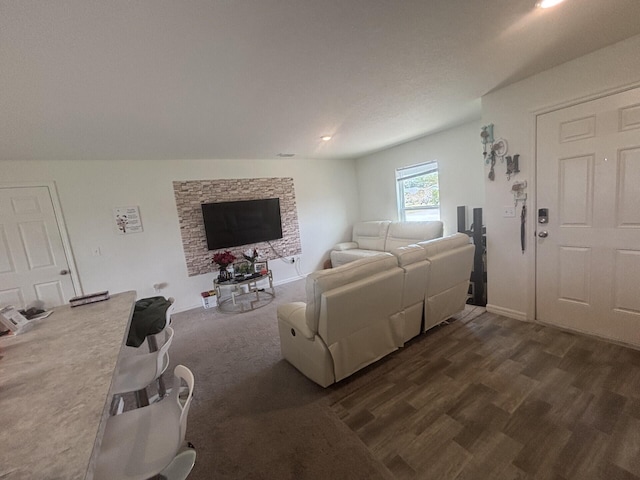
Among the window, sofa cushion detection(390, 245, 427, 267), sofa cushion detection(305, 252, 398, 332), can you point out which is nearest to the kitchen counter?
sofa cushion detection(305, 252, 398, 332)

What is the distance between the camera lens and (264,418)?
1808 millimetres

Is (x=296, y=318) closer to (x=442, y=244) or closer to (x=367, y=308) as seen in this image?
(x=367, y=308)

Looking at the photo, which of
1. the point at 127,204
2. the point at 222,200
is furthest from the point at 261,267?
the point at 127,204

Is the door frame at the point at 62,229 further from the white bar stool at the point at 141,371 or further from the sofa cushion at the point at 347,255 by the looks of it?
the sofa cushion at the point at 347,255

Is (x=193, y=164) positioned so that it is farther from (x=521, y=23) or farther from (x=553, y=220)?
(x=553, y=220)

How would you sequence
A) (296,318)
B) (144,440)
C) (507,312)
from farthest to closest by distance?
(507,312) → (296,318) → (144,440)

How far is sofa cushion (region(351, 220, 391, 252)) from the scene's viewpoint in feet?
16.8

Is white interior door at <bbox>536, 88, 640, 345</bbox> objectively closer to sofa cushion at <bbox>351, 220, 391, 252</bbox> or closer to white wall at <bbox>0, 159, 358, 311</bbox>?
sofa cushion at <bbox>351, 220, 391, 252</bbox>

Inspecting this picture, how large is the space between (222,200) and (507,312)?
4.26 metres

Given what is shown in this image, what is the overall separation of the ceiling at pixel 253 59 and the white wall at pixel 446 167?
109cm

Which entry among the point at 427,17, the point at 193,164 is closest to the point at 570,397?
the point at 427,17

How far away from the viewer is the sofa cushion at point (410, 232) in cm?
430

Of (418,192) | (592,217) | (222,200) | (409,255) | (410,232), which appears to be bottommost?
(410,232)

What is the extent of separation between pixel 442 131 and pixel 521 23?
264cm
